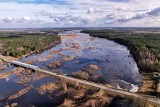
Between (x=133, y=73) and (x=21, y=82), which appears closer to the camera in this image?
(x=21, y=82)

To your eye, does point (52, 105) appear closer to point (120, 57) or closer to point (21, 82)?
point (21, 82)

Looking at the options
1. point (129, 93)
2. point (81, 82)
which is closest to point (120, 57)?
point (81, 82)

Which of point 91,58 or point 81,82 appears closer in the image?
point 81,82

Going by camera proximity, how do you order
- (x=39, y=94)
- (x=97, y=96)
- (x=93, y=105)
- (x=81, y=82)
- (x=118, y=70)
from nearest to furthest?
(x=93, y=105) → (x=97, y=96) → (x=39, y=94) → (x=81, y=82) → (x=118, y=70)

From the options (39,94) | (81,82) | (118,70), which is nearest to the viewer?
(39,94)

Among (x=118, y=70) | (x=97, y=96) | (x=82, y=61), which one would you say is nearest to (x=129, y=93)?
(x=97, y=96)

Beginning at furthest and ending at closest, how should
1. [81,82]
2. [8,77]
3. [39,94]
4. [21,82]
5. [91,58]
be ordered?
[91,58]
[8,77]
[21,82]
[81,82]
[39,94]

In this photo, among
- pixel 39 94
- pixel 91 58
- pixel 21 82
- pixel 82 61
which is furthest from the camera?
pixel 91 58

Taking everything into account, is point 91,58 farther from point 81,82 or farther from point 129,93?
point 129,93

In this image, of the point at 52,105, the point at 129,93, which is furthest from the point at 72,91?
the point at 129,93
